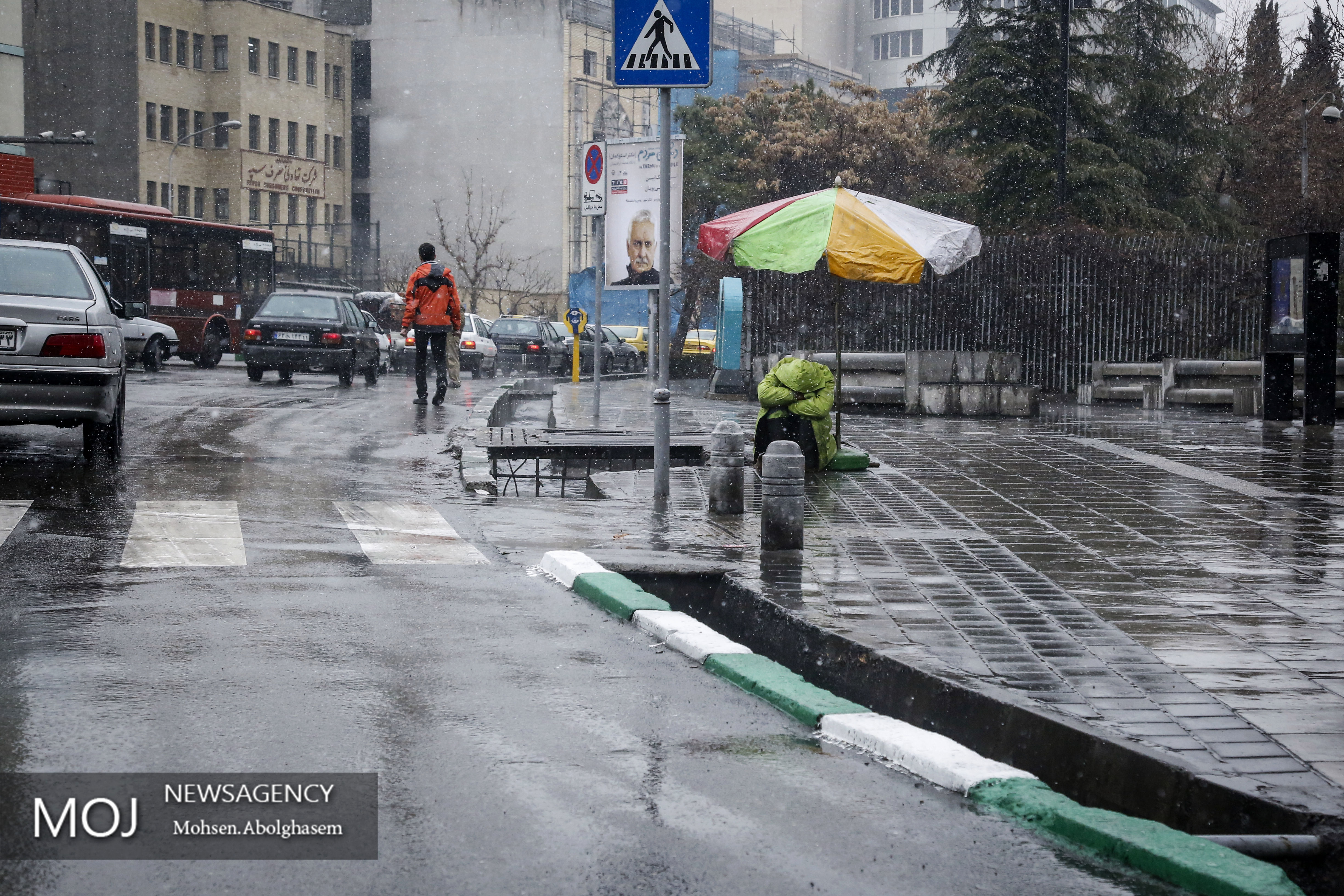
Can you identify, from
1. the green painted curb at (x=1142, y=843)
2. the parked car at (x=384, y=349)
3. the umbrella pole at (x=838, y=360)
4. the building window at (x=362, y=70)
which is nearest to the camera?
the green painted curb at (x=1142, y=843)

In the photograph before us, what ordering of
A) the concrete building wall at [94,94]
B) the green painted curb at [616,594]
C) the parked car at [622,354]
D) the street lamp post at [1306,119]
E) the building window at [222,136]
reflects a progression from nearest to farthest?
1. the green painted curb at [616,594]
2. the street lamp post at [1306,119]
3. the parked car at [622,354]
4. the concrete building wall at [94,94]
5. the building window at [222,136]

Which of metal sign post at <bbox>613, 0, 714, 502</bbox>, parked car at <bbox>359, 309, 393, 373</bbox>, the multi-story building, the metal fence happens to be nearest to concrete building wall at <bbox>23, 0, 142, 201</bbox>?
the multi-story building

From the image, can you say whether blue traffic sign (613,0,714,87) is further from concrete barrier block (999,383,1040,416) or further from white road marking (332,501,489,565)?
concrete barrier block (999,383,1040,416)

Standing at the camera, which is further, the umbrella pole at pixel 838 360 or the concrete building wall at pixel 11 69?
the concrete building wall at pixel 11 69

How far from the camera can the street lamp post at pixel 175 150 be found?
2141 inches

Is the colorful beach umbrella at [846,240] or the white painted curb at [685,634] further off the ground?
the colorful beach umbrella at [846,240]

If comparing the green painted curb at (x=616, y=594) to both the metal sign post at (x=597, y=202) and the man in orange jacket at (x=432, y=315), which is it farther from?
the man in orange jacket at (x=432, y=315)

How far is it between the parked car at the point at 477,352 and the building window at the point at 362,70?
133ft

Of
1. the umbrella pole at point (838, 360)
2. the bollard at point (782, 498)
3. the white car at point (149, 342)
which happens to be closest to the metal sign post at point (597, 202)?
the umbrella pole at point (838, 360)

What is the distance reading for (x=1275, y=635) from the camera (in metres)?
6.04

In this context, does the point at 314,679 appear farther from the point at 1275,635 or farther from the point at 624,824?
the point at 1275,635

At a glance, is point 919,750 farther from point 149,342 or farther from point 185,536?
point 149,342

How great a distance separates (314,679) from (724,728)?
145cm

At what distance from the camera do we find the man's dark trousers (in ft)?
61.2
